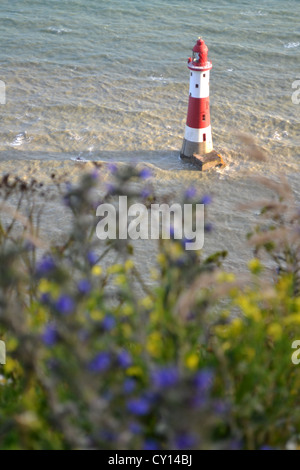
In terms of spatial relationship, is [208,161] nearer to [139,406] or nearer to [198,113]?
[198,113]

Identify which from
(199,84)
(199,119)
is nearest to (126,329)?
(199,84)

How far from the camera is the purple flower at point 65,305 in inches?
88.3

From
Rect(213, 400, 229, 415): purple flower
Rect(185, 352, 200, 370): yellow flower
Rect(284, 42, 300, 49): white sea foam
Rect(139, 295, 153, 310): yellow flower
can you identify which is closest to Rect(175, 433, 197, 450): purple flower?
Rect(185, 352, 200, 370): yellow flower

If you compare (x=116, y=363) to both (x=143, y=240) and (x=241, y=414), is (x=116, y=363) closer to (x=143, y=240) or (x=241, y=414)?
(x=241, y=414)

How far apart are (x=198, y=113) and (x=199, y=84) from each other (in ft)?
1.97

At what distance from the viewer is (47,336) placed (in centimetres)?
231

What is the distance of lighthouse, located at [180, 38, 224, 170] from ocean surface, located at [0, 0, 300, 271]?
1.04 feet

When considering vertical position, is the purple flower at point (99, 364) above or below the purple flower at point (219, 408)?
above

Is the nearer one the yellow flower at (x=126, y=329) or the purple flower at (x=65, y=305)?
the purple flower at (x=65, y=305)

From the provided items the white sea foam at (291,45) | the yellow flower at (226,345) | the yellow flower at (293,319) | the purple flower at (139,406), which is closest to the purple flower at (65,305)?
the purple flower at (139,406)

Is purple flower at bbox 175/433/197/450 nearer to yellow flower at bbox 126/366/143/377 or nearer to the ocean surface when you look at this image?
yellow flower at bbox 126/366/143/377

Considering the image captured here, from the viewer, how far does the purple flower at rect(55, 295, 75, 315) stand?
224 cm

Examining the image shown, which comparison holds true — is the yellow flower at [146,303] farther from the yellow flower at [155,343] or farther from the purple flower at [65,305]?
the purple flower at [65,305]

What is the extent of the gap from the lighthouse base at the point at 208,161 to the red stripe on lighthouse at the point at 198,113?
1.95ft
